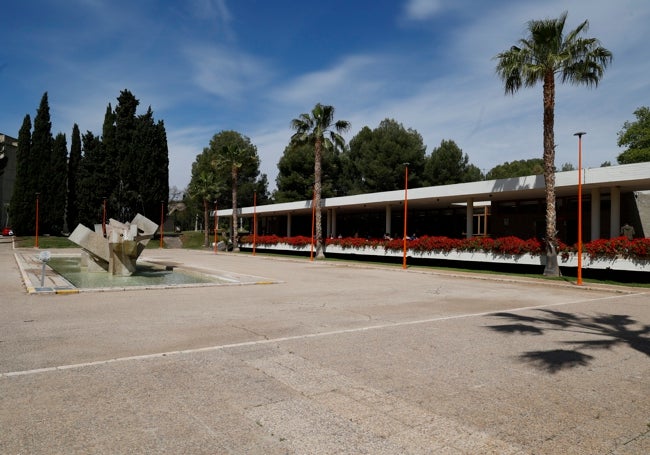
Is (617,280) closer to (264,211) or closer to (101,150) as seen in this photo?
(264,211)

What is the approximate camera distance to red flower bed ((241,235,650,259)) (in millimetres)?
18516

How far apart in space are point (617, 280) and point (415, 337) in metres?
16.2

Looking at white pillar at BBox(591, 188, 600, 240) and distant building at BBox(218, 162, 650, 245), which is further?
white pillar at BBox(591, 188, 600, 240)

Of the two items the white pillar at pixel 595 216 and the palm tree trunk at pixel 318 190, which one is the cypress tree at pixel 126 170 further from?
the white pillar at pixel 595 216

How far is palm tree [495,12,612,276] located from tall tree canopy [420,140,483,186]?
114 ft

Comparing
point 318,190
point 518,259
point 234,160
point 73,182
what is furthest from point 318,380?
point 73,182

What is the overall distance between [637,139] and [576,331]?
5933 centimetres

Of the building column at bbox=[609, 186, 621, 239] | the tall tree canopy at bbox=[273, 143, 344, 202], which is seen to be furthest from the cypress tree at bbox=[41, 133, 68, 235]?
the building column at bbox=[609, 186, 621, 239]

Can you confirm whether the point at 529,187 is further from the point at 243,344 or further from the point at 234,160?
the point at 234,160

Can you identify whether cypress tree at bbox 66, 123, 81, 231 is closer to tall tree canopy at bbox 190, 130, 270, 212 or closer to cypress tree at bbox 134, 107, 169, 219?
cypress tree at bbox 134, 107, 169, 219

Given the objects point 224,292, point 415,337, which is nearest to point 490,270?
point 224,292

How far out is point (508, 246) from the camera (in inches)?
888

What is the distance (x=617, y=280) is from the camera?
65.1 feet

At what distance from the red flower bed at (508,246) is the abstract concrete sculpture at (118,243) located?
15227 millimetres
